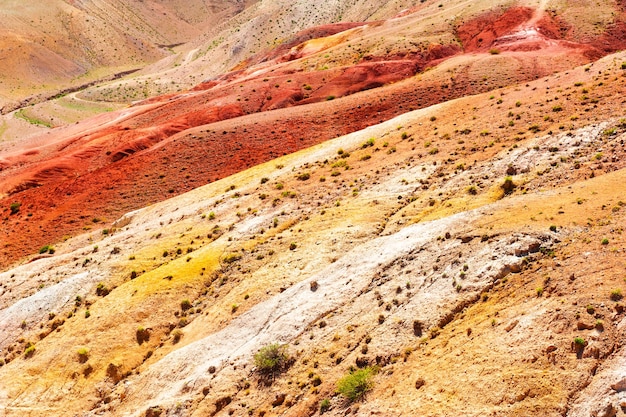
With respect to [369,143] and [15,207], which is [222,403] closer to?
[369,143]

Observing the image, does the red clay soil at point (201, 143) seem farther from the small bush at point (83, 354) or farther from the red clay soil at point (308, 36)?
the red clay soil at point (308, 36)

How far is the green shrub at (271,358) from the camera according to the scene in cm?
1988

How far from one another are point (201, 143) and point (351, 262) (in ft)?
85.5

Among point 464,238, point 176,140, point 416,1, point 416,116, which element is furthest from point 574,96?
point 416,1

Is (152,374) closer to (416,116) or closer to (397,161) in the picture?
(397,161)

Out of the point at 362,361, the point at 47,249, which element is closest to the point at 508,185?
the point at 362,361

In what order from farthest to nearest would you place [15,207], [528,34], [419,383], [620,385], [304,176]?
[528,34], [15,207], [304,176], [419,383], [620,385]

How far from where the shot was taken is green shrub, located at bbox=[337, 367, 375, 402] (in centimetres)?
1703

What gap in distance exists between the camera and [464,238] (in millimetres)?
21922

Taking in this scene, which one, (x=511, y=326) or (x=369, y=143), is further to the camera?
(x=369, y=143)

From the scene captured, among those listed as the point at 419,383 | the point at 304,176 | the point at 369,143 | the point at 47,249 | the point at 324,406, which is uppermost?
the point at 369,143

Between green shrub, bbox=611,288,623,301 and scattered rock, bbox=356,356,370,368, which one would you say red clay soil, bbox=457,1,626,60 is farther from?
scattered rock, bbox=356,356,370,368

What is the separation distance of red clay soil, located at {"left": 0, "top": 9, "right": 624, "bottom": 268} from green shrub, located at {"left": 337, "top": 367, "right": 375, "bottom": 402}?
27.9 metres

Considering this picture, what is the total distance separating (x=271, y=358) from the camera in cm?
2014
